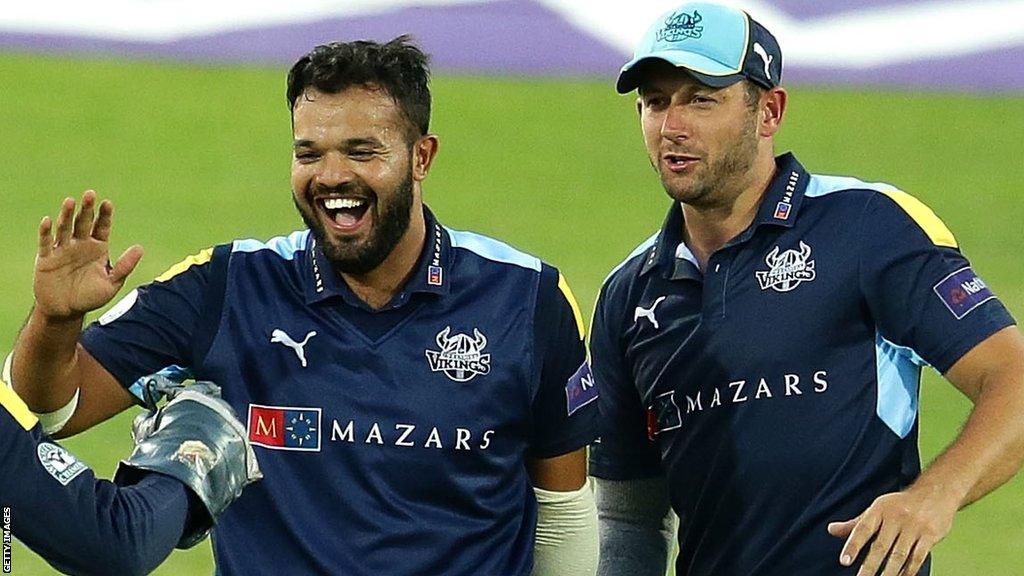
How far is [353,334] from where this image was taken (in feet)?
15.3

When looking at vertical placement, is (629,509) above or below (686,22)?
below

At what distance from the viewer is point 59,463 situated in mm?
3865

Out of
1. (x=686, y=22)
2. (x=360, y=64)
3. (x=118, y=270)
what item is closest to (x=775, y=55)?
(x=686, y=22)

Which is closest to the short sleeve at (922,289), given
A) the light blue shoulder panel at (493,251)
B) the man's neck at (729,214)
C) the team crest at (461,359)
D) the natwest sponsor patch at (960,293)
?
the natwest sponsor patch at (960,293)

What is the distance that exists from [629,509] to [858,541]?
1166 mm

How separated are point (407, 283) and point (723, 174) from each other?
0.85m

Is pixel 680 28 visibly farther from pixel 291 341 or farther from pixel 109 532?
pixel 109 532

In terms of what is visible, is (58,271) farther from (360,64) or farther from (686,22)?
(686,22)

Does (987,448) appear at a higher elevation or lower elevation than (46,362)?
lower

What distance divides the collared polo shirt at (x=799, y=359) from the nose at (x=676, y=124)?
293 millimetres

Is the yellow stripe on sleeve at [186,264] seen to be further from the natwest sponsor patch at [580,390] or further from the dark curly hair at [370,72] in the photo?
the natwest sponsor patch at [580,390]

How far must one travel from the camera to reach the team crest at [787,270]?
4.88m

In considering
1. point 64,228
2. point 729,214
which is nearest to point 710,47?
point 729,214

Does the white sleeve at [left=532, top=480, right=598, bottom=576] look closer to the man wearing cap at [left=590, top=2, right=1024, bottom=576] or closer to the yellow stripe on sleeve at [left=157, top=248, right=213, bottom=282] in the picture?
the man wearing cap at [left=590, top=2, right=1024, bottom=576]
